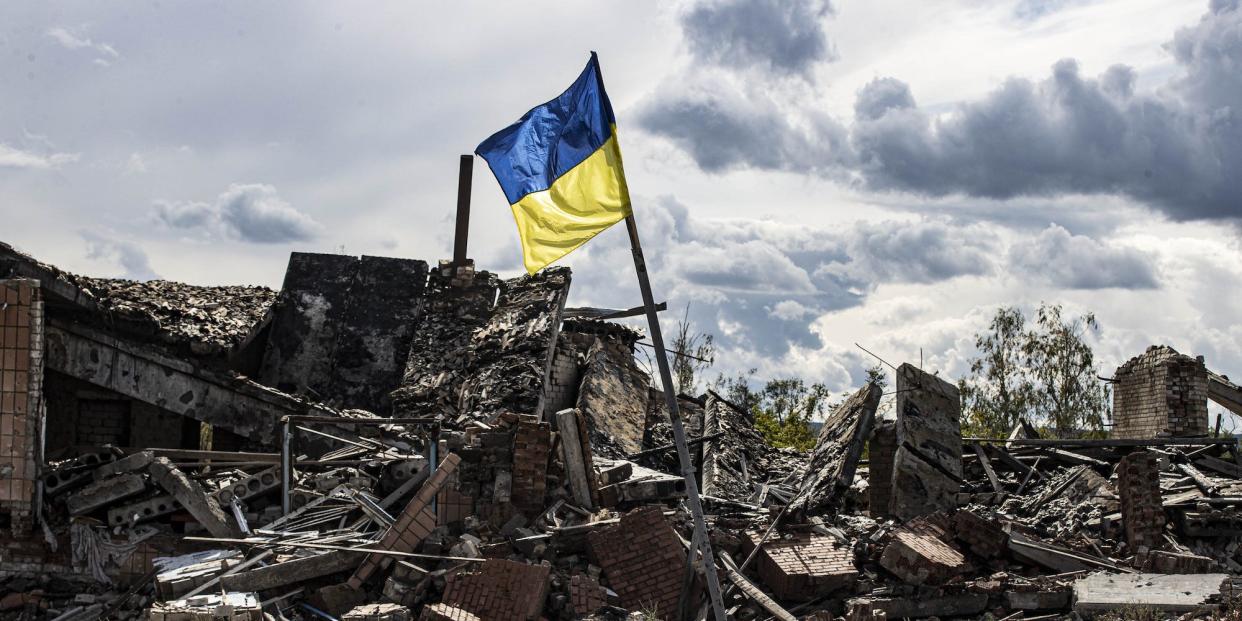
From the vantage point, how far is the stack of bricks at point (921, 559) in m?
10.7

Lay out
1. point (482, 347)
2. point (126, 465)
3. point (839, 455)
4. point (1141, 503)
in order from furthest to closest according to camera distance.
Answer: point (482, 347)
point (839, 455)
point (1141, 503)
point (126, 465)

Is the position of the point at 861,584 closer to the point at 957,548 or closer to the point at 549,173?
the point at 957,548

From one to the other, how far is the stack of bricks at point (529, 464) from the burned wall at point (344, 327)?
5996mm

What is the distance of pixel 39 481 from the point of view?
11383 millimetres

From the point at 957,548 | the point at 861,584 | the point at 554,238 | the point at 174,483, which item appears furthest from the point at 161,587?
the point at 957,548

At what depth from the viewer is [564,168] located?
823 cm

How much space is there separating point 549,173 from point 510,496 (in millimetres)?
4387

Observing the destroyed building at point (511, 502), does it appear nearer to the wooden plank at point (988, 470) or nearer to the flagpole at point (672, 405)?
the wooden plank at point (988, 470)

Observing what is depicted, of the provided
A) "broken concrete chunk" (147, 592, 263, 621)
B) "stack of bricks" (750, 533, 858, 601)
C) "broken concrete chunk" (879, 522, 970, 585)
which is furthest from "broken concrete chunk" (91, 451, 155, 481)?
"broken concrete chunk" (879, 522, 970, 585)

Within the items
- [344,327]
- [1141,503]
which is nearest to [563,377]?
[344,327]

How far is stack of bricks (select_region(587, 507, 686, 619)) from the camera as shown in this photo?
1054 centimetres

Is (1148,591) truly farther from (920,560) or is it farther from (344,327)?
(344,327)

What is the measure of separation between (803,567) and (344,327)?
32.4 ft

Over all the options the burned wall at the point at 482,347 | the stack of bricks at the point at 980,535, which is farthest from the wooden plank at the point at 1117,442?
the burned wall at the point at 482,347
